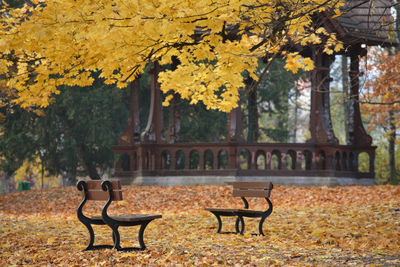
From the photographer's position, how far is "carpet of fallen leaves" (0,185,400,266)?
7.28 metres

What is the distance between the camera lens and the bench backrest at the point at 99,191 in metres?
A: 7.88

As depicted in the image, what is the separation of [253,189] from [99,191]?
303 centimetres

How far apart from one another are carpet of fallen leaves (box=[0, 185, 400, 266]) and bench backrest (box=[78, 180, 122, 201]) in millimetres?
743

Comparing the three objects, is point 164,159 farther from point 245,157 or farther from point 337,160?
point 245,157

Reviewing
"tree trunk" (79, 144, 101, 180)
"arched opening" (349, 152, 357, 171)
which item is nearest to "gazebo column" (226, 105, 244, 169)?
"arched opening" (349, 152, 357, 171)

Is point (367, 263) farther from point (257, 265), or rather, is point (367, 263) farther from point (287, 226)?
point (287, 226)

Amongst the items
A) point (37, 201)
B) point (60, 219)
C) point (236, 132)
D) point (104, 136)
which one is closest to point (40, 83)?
point (60, 219)

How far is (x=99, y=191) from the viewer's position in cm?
812

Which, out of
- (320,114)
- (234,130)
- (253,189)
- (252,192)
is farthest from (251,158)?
(252,192)

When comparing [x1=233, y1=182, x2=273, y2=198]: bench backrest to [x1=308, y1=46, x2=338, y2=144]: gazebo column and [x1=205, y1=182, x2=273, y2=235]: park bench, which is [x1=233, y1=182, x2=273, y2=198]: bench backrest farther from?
[x1=308, y1=46, x2=338, y2=144]: gazebo column

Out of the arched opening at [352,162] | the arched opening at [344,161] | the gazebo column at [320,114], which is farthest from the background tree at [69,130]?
the arched opening at [352,162]

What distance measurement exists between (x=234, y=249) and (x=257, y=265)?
4.52 ft

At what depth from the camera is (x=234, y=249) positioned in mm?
8078

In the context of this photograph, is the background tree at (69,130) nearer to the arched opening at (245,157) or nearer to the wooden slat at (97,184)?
the arched opening at (245,157)
